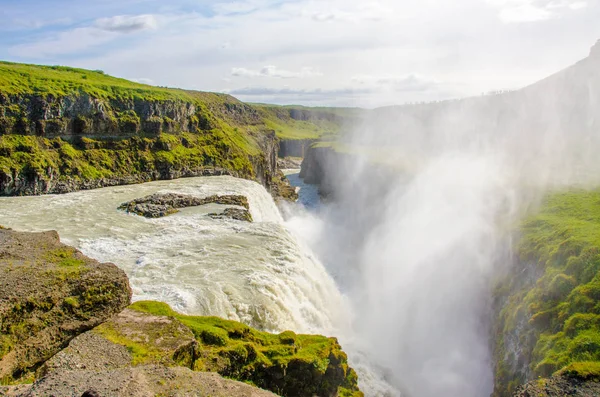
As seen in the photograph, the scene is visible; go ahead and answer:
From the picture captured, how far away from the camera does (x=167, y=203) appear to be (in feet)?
126

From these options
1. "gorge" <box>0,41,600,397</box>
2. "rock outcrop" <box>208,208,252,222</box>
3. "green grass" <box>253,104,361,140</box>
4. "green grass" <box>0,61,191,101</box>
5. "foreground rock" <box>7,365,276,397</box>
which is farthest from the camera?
"green grass" <box>253,104,361,140</box>

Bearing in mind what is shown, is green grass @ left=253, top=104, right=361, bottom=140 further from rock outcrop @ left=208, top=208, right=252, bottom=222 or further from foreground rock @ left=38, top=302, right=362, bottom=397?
foreground rock @ left=38, top=302, right=362, bottom=397

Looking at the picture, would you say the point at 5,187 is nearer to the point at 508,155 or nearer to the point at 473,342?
the point at 473,342

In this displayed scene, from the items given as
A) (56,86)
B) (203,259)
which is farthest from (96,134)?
(203,259)

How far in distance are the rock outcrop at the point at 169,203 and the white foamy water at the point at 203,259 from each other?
101 cm

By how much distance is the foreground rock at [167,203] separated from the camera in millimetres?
35797

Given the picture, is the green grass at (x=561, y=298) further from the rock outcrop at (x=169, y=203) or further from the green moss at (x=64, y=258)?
the rock outcrop at (x=169, y=203)

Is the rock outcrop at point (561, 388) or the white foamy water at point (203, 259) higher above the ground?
the rock outcrop at point (561, 388)

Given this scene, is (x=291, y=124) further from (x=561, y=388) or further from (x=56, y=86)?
(x=561, y=388)

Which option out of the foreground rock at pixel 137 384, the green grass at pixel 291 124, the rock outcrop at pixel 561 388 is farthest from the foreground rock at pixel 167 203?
the green grass at pixel 291 124

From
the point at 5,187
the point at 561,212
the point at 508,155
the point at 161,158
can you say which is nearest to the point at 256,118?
the point at 161,158

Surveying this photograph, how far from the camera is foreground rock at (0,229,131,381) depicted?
1059cm

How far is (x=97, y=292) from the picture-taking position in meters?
12.8

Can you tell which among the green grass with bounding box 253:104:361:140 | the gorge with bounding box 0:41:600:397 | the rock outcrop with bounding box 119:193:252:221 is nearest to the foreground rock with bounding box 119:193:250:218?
the rock outcrop with bounding box 119:193:252:221
